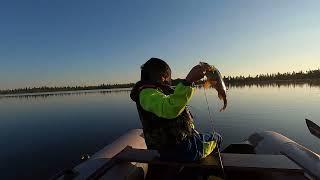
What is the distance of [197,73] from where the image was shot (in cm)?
350

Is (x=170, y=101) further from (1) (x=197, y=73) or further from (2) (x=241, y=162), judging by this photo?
(2) (x=241, y=162)

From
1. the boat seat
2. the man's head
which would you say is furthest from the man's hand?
the boat seat

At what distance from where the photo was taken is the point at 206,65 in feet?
11.8

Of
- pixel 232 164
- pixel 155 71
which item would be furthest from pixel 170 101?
pixel 232 164

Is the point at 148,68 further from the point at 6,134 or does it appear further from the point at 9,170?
the point at 6,134

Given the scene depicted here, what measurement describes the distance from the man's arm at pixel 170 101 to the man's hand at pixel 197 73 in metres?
0.13

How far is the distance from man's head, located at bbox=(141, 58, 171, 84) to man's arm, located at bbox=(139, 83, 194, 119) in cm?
36

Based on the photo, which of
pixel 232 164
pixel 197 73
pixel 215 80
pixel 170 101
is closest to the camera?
pixel 170 101

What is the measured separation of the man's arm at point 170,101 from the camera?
3295 mm

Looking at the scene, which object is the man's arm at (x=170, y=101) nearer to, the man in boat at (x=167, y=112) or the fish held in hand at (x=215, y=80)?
the man in boat at (x=167, y=112)

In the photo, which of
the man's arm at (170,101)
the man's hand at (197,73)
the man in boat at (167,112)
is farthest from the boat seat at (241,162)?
the man's hand at (197,73)

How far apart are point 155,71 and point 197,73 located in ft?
1.94

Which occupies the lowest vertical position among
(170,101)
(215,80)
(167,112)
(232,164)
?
(232,164)

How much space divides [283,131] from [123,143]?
8.05 meters
